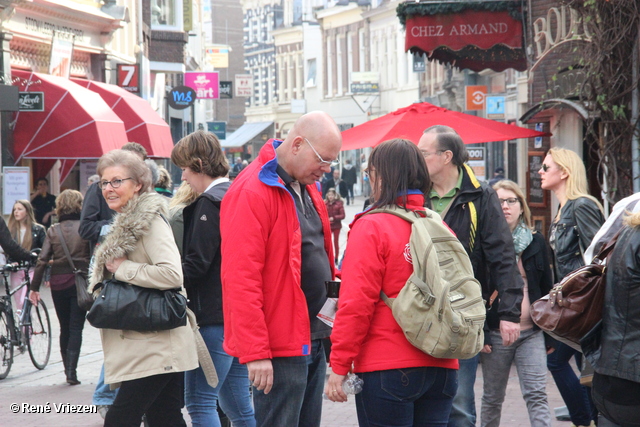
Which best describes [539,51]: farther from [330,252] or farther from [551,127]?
[330,252]

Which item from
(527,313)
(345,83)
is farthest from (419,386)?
(345,83)

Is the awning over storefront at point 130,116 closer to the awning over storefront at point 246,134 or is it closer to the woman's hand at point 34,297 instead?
the woman's hand at point 34,297

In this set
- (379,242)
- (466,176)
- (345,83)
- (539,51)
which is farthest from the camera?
(345,83)

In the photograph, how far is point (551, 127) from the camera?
12922 millimetres

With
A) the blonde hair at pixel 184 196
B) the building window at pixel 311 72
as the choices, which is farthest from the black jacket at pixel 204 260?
the building window at pixel 311 72

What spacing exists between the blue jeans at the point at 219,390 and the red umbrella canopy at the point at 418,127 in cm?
512

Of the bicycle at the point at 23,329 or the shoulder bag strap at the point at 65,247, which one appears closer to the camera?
the shoulder bag strap at the point at 65,247

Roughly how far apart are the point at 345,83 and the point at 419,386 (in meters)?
55.2

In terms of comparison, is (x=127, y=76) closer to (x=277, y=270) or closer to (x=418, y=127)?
(x=418, y=127)

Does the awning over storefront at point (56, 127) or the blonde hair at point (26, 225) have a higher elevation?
the awning over storefront at point (56, 127)

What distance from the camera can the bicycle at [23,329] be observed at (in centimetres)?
866

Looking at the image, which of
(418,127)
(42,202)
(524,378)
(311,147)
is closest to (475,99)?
(42,202)

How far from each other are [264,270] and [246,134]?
65.7 metres

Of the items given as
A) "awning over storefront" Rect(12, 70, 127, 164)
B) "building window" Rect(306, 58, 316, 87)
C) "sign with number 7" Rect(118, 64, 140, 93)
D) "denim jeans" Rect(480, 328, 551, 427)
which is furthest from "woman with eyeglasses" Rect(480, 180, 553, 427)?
"building window" Rect(306, 58, 316, 87)
